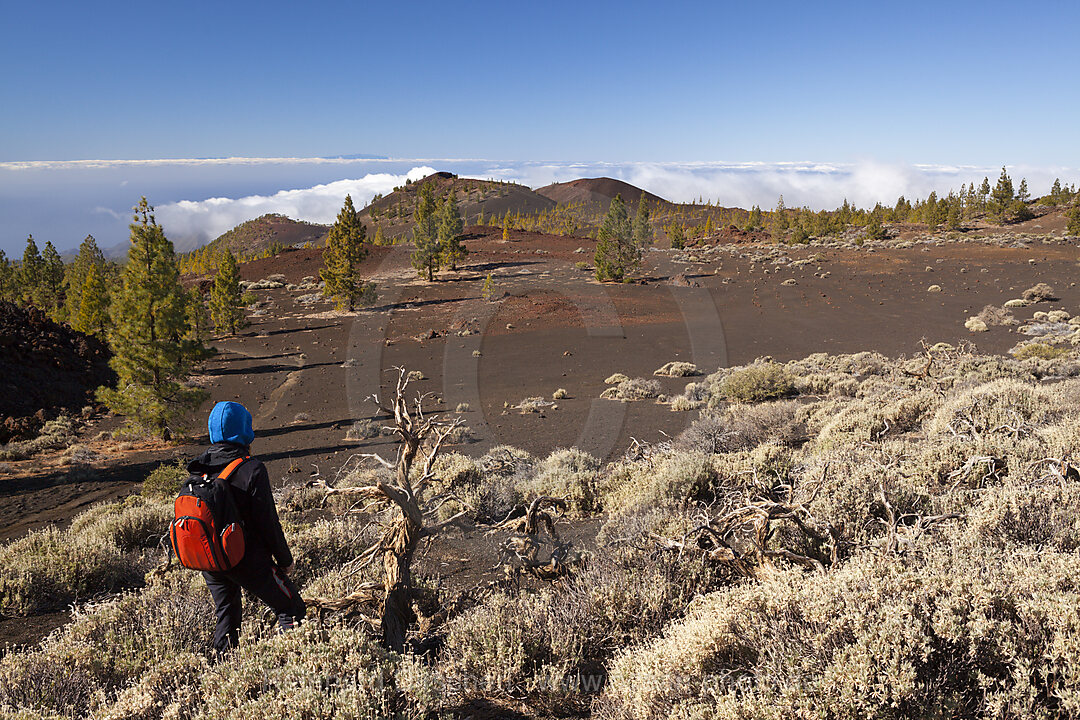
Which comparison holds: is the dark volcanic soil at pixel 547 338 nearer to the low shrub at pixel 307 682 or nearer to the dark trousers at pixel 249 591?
the dark trousers at pixel 249 591

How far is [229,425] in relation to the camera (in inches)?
125

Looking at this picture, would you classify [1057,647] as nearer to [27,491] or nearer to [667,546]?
[667,546]

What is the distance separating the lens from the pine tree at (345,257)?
36.4 metres

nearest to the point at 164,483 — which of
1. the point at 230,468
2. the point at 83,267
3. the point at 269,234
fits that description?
the point at 230,468

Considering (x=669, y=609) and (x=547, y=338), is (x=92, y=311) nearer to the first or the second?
(x=547, y=338)

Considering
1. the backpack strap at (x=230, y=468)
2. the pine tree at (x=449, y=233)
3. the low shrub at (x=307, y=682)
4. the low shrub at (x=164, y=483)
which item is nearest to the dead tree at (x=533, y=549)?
the low shrub at (x=307, y=682)

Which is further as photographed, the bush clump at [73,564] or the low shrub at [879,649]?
the bush clump at [73,564]

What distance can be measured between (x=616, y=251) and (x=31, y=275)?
42306 mm

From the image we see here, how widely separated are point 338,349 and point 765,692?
2782cm

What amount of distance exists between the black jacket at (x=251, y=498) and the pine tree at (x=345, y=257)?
3535 cm

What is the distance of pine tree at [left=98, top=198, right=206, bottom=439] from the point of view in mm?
14734

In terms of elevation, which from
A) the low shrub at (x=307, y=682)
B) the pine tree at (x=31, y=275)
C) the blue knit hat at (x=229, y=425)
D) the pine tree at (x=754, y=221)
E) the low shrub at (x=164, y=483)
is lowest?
the low shrub at (x=164, y=483)

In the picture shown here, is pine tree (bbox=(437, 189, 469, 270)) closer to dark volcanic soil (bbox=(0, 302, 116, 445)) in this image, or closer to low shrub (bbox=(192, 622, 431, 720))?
dark volcanic soil (bbox=(0, 302, 116, 445))

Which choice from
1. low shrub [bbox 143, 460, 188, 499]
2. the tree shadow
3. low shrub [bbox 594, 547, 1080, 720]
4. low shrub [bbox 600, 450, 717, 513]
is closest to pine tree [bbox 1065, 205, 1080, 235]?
the tree shadow
